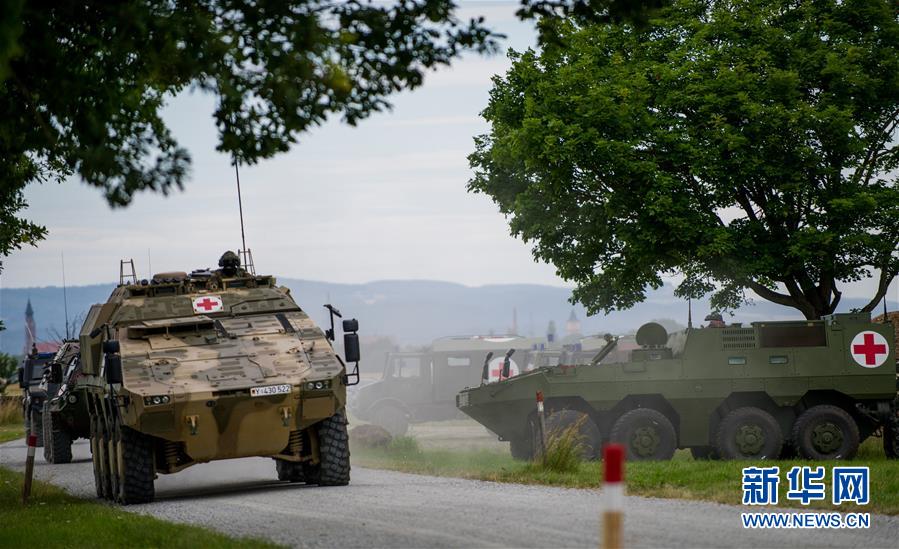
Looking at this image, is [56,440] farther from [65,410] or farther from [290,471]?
[290,471]

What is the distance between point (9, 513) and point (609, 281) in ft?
58.4

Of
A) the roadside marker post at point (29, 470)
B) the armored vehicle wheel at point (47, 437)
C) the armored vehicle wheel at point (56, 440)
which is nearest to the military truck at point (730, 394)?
the roadside marker post at point (29, 470)

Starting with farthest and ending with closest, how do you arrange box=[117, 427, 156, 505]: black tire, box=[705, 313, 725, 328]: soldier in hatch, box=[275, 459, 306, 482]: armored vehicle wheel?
box=[705, 313, 725, 328]: soldier in hatch
box=[275, 459, 306, 482]: armored vehicle wheel
box=[117, 427, 156, 505]: black tire

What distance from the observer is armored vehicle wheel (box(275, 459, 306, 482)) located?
59.9 feet

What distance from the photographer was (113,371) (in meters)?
16.0

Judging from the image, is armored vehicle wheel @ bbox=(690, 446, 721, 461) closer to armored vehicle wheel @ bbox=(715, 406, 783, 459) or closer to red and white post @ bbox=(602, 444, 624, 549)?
armored vehicle wheel @ bbox=(715, 406, 783, 459)

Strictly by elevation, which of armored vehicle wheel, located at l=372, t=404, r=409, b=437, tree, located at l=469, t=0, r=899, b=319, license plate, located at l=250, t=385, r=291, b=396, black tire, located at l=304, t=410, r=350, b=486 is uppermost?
tree, located at l=469, t=0, r=899, b=319

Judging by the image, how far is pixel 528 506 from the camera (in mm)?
13570

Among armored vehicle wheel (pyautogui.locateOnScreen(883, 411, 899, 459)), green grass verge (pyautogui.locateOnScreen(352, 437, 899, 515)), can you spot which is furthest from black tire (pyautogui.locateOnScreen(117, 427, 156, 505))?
armored vehicle wheel (pyautogui.locateOnScreen(883, 411, 899, 459))

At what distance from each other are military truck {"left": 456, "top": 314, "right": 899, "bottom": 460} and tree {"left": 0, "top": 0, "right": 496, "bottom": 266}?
900 centimetres

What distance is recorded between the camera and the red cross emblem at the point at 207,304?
17977 millimetres

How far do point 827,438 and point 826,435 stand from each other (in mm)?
46

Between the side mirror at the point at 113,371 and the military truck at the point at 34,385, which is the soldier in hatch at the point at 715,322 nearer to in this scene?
the side mirror at the point at 113,371

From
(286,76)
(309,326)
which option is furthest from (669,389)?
(286,76)
